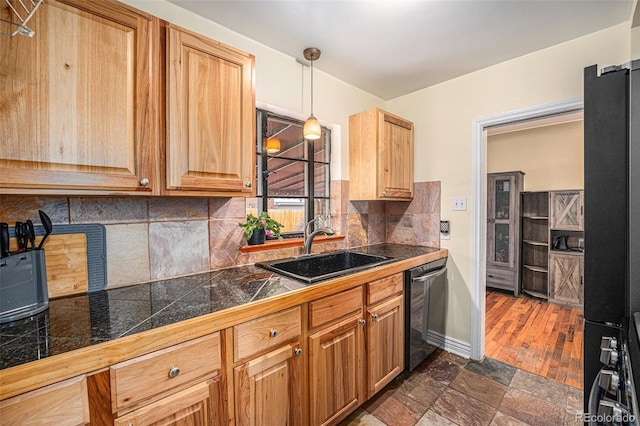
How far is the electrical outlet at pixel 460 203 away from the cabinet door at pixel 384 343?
1.00 metres

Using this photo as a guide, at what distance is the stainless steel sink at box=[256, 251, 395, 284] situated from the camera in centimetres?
189

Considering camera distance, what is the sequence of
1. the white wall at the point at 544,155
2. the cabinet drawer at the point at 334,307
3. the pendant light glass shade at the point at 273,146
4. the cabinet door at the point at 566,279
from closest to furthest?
the cabinet drawer at the point at 334,307
the pendant light glass shade at the point at 273,146
the cabinet door at the point at 566,279
the white wall at the point at 544,155

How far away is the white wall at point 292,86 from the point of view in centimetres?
160

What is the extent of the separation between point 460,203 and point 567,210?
92.4 inches

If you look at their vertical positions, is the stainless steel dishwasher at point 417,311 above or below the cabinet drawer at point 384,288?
below

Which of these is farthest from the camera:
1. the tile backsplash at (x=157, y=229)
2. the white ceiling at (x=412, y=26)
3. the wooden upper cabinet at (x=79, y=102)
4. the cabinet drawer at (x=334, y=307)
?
the white ceiling at (x=412, y=26)

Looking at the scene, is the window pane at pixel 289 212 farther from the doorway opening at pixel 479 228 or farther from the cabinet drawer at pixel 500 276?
the cabinet drawer at pixel 500 276

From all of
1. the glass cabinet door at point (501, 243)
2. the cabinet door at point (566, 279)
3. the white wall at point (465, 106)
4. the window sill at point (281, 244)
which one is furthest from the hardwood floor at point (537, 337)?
the window sill at point (281, 244)

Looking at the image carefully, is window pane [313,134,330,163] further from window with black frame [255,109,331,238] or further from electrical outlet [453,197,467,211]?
electrical outlet [453,197,467,211]

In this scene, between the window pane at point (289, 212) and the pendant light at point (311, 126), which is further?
the window pane at point (289, 212)

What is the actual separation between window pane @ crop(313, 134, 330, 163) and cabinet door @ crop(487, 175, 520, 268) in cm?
294

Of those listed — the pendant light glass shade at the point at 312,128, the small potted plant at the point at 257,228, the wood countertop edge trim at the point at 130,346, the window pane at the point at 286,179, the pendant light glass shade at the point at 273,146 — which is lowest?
the wood countertop edge trim at the point at 130,346

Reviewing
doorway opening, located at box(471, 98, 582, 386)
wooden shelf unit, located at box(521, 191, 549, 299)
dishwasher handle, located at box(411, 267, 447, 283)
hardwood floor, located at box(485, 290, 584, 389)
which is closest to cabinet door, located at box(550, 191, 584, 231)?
wooden shelf unit, located at box(521, 191, 549, 299)

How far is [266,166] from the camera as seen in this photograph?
2084mm
